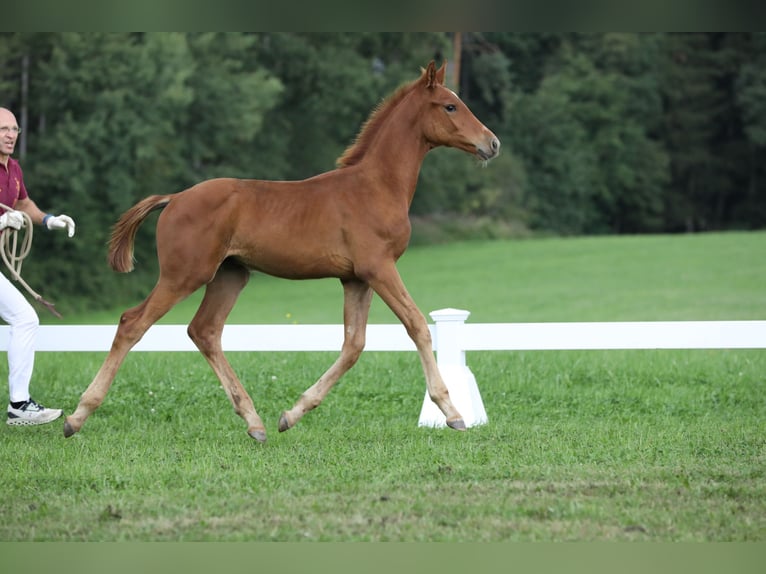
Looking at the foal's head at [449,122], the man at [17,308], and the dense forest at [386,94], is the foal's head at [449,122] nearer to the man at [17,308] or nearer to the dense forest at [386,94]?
the man at [17,308]

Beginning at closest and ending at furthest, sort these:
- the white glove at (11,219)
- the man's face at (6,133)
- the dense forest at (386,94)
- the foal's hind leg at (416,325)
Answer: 1. the foal's hind leg at (416,325)
2. the white glove at (11,219)
3. the man's face at (6,133)
4. the dense forest at (386,94)

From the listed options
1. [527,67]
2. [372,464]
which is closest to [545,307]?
[372,464]

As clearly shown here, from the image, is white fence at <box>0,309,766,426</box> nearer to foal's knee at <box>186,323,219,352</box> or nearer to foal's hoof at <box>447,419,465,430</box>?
foal's hoof at <box>447,419,465,430</box>

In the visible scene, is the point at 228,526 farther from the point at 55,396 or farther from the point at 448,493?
the point at 55,396

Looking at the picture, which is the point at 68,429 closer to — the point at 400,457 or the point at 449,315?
the point at 400,457

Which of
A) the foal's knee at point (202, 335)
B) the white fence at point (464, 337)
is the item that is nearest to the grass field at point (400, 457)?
the white fence at point (464, 337)

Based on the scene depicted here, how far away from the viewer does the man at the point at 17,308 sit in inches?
297

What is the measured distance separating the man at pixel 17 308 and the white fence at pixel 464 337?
0.70 metres

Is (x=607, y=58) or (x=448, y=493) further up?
(x=448, y=493)

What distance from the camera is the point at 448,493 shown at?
559 cm

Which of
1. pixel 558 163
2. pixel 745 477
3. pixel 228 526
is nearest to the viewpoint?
pixel 228 526

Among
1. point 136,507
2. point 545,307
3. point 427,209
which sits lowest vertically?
point 427,209

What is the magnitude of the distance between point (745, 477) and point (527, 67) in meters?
47.5

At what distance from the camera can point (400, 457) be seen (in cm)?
655
